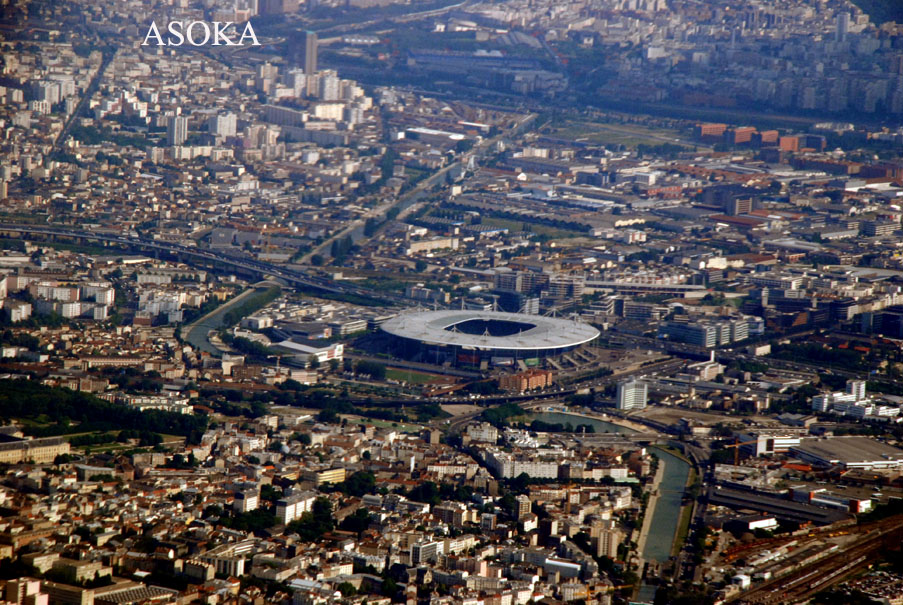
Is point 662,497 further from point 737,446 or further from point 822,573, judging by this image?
point 822,573

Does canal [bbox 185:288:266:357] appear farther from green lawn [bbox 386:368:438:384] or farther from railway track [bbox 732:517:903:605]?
railway track [bbox 732:517:903:605]

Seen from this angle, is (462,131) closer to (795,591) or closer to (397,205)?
(397,205)

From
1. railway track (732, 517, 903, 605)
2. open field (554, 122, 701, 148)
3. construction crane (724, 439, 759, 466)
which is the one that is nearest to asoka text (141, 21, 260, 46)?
open field (554, 122, 701, 148)

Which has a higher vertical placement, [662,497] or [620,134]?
[620,134]

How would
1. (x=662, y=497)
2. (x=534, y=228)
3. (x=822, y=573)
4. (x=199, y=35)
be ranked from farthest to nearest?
(x=199, y=35) < (x=534, y=228) < (x=662, y=497) < (x=822, y=573)

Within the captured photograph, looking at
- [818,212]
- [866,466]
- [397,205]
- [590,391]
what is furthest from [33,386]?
[818,212]

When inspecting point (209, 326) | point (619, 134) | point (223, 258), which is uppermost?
point (619, 134)

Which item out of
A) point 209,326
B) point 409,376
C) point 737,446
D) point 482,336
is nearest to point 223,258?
point 209,326
